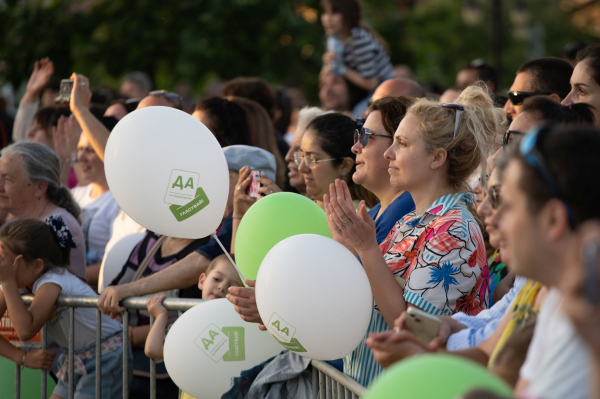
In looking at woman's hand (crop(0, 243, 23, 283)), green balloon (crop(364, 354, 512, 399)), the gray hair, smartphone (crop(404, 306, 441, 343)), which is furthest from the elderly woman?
green balloon (crop(364, 354, 512, 399))

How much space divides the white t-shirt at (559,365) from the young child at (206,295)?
241 cm

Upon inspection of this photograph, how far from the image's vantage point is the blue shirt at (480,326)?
2.56m

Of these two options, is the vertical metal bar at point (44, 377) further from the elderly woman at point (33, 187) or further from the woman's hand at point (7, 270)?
the elderly woman at point (33, 187)

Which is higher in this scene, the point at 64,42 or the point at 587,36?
the point at 64,42

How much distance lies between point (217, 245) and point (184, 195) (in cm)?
79

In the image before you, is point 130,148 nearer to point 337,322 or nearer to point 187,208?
point 187,208

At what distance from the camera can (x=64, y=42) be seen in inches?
456

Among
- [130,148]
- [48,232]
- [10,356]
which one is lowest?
[10,356]

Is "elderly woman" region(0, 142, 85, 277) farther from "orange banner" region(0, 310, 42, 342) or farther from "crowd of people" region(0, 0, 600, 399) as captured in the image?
"orange banner" region(0, 310, 42, 342)

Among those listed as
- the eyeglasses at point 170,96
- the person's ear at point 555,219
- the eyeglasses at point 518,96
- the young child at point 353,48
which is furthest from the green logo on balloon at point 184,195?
the young child at point 353,48

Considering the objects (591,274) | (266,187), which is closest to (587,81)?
(266,187)

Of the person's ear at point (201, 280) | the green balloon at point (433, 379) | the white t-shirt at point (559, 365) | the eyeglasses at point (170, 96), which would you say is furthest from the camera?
the eyeglasses at point (170, 96)

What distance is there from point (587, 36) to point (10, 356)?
74.1 ft

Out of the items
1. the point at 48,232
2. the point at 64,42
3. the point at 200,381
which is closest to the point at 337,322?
the point at 200,381
